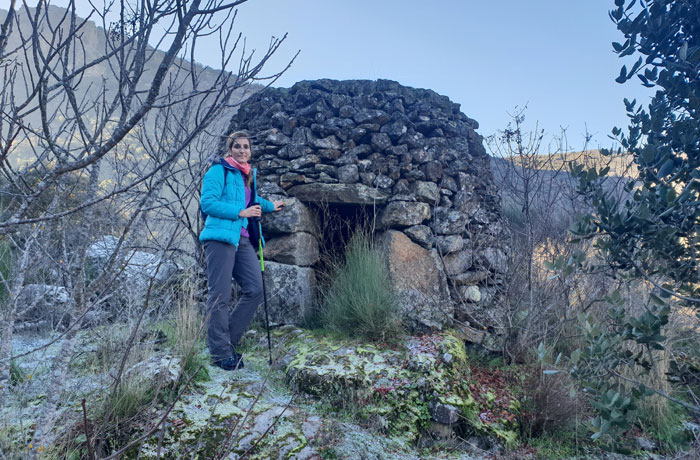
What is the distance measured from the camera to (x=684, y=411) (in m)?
3.58

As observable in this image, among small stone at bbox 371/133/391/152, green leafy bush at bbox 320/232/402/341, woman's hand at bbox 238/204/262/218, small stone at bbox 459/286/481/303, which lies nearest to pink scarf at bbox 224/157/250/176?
woman's hand at bbox 238/204/262/218

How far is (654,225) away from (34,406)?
11.6 feet

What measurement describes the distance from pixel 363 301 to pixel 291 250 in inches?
49.1

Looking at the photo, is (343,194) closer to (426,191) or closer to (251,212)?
(426,191)

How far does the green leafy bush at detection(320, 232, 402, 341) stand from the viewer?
398 centimetres

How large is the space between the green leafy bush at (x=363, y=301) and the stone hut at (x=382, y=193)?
0.31m

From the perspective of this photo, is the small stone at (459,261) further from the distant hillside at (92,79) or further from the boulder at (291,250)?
the distant hillside at (92,79)

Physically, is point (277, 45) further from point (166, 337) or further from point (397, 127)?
point (397, 127)

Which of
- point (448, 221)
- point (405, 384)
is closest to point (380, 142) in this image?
point (448, 221)

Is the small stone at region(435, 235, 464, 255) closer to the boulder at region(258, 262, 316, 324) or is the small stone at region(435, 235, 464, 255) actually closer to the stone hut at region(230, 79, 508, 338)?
the stone hut at region(230, 79, 508, 338)

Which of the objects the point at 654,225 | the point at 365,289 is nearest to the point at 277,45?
the point at 654,225

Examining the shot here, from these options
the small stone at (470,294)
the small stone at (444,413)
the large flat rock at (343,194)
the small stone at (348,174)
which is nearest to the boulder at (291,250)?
the large flat rock at (343,194)

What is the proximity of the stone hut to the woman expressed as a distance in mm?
788

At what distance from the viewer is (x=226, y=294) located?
12.2 ft
